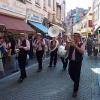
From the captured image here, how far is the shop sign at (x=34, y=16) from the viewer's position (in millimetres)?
28648

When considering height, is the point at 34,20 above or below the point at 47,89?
above

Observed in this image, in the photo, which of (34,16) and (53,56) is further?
(34,16)

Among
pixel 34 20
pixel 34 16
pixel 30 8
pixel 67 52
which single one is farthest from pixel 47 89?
pixel 34 16

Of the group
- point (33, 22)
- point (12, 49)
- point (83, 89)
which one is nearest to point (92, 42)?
point (33, 22)

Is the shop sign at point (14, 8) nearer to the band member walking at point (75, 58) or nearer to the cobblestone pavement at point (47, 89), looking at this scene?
the cobblestone pavement at point (47, 89)

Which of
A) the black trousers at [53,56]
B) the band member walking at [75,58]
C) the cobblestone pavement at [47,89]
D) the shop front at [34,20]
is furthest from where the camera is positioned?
the shop front at [34,20]

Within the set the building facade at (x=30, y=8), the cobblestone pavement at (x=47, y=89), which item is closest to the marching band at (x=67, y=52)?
the cobblestone pavement at (x=47, y=89)

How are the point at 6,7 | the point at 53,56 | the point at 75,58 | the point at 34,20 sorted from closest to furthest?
the point at 75,58
the point at 53,56
the point at 6,7
the point at 34,20

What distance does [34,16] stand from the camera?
30609 millimetres

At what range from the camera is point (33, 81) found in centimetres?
1288

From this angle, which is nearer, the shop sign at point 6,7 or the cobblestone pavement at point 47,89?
the cobblestone pavement at point 47,89

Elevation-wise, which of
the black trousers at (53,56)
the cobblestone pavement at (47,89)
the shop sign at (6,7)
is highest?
the shop sign at (6,7)

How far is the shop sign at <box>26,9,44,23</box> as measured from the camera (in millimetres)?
28648

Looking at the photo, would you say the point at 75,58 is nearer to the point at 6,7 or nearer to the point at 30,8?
the point at 6,7
